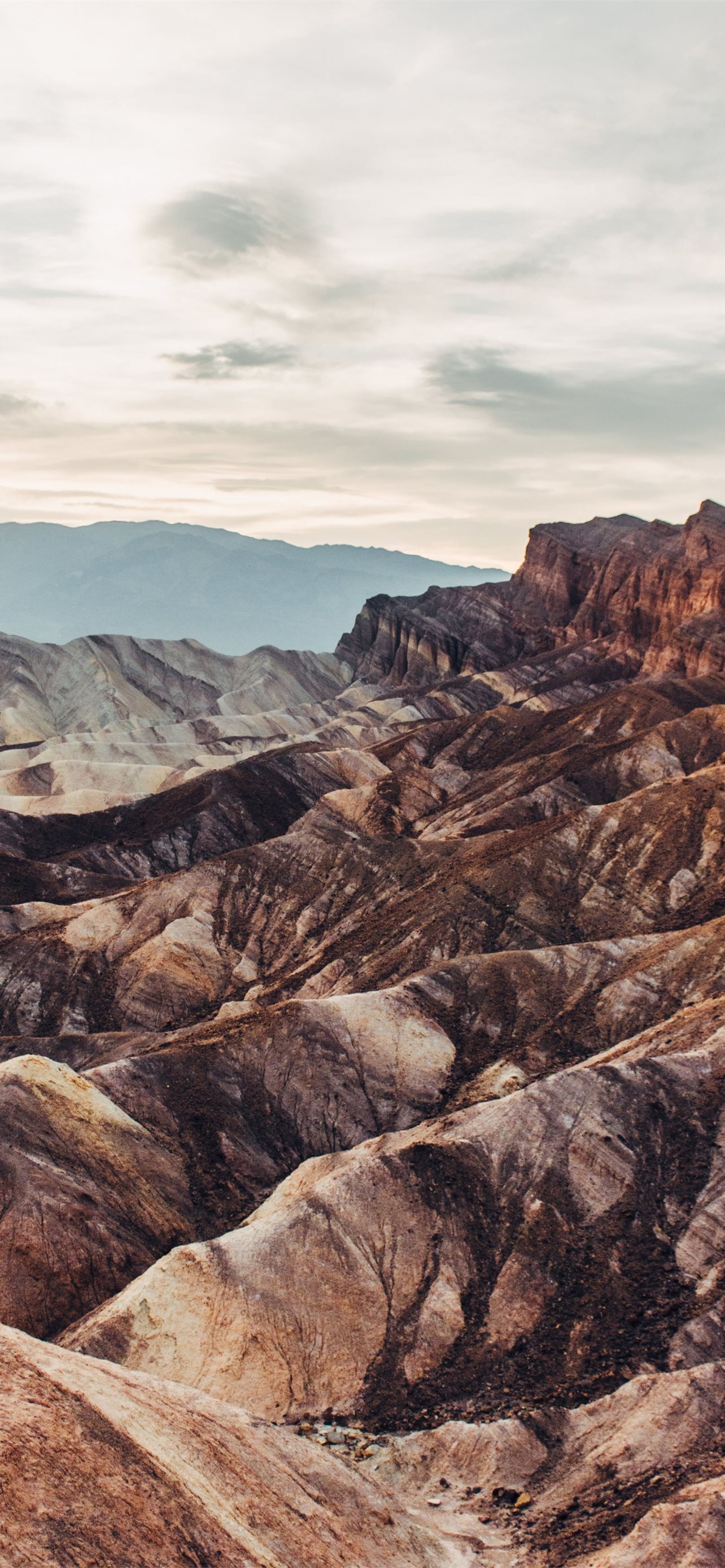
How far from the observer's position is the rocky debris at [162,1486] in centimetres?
2167

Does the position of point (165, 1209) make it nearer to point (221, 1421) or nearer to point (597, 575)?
point (221, 1421)

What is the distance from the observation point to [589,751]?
4166 inches

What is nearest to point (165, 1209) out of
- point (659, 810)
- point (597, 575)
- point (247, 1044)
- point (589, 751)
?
point (247, 1044)

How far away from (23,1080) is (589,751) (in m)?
67.9

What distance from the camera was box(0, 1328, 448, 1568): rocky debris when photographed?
21.7m

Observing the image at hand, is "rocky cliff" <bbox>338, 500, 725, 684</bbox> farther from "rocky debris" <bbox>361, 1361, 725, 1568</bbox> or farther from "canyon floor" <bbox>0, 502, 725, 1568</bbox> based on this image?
"rocky debris" <bbox>361, 1361, 725, 1568</bbox>

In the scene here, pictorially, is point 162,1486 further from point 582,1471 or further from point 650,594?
point 650,594

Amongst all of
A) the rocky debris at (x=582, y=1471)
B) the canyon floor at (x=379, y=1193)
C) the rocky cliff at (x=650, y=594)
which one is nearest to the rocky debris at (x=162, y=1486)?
the canyon floor at (x=379, y=1193)

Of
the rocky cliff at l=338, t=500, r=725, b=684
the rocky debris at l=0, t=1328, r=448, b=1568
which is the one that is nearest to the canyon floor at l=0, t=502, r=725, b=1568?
the rocky debris at l=0, t=1328, r=448, b=1568

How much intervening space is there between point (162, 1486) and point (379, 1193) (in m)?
17.6

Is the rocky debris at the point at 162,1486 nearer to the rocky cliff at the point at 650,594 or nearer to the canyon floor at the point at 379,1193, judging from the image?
the canyon floor at the point at 379,1193

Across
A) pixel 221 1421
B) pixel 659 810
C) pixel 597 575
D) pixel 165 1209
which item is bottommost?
pixel 165 1209

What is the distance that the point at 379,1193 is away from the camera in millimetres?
40688

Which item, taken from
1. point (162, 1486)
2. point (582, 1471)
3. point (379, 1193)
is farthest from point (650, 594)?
point (162, 1486)
